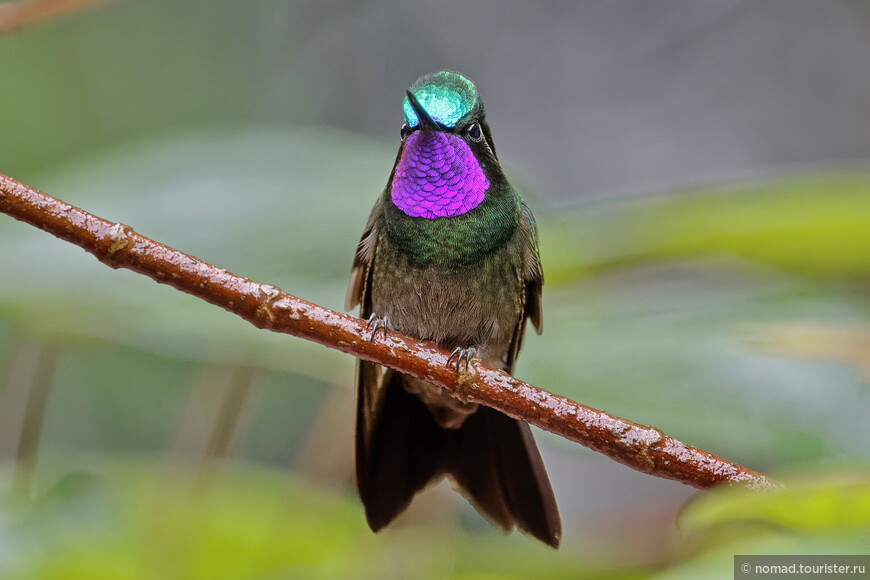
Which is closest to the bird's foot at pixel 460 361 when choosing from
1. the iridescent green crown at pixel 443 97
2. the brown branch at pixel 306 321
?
the brown branch at pixel 306 321

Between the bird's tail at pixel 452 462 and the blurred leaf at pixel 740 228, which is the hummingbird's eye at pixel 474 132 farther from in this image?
the bird's tail at pixel 452 462

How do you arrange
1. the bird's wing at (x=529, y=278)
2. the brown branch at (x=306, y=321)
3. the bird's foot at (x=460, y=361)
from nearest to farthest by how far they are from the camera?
the brown branch at (x=306, y=321) → the bird's foot at (x=460, y=361) → the bird's wing at (x=529, y=278)

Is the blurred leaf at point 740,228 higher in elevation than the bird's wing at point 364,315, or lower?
higher

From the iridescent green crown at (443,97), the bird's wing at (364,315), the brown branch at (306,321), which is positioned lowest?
the brown branch at (306,321)

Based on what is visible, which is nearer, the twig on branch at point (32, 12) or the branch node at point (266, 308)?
the branch node at point (266, 308)

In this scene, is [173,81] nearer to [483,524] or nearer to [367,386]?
[483,524]

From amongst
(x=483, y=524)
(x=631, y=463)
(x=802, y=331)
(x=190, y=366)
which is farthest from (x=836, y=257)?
(x=190, y=366)
